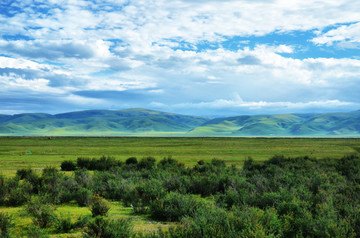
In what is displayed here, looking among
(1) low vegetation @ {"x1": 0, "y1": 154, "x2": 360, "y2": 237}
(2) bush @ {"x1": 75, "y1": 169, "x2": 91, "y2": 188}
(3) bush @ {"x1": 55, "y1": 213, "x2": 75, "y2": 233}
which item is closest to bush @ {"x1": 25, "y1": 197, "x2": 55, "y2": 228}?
(1) low vegetation @ {"x1": 0, "y1": 154, "x2": 360, "y2": 237}

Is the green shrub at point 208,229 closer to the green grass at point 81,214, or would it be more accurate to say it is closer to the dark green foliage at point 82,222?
the green grass at point 81,214

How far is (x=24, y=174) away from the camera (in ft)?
78.8

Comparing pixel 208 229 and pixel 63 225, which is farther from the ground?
pixel 208 229

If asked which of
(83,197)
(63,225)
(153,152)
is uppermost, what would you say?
(63,225)

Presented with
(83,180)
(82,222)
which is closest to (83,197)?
(83,180)

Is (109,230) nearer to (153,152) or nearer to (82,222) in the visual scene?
(82,222)

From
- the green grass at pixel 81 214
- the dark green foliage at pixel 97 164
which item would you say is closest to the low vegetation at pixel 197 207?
the green grass at pixel 81 214

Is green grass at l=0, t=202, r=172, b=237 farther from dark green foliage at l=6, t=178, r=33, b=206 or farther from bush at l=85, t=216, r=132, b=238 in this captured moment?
bush at l=85, t=216, r=132, b=238

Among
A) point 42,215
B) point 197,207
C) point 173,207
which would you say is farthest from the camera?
point 173,207

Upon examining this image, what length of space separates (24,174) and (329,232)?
23.5 metres

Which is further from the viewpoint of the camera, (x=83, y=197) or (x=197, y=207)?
(x=83, y=197)

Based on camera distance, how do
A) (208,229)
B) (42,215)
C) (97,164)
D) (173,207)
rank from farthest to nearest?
(97,164), (173,207), (42,215), (208,229)

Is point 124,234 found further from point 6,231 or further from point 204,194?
point 204,194

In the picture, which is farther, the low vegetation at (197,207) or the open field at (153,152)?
the open field at (153,152)
